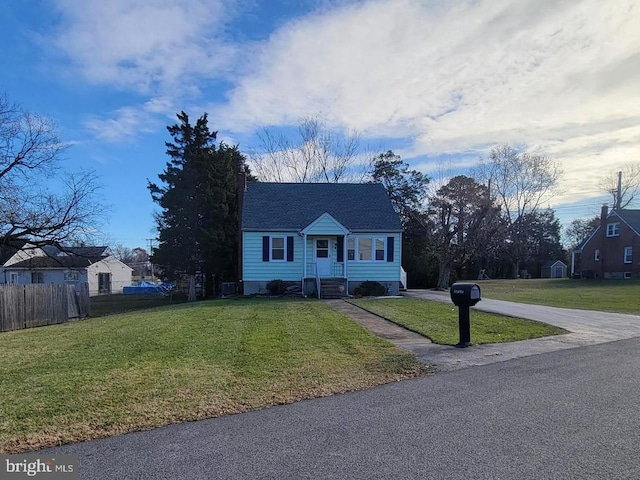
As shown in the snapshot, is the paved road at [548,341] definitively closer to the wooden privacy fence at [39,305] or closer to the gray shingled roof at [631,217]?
the wooden privacy fence at [39,305]

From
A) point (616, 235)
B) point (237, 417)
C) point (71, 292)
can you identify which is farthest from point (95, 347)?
point (616, 235)

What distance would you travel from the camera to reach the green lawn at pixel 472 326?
9.60 meters

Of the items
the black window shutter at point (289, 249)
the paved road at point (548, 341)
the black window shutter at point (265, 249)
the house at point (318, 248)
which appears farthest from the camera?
the black window shutter at point (289, 249)

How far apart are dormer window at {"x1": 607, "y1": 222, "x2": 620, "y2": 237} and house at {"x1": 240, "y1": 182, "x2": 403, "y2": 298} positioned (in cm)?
2928

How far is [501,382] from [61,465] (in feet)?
17.4

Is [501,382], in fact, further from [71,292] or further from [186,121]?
[186,121]

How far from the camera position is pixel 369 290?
73.2ft

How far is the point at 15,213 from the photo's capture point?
20.8 metres

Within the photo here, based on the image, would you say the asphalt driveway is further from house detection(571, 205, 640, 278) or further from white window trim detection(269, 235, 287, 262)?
house detection(571, 205, 640, 278)

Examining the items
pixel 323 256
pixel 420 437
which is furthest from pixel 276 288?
pixel 420 437

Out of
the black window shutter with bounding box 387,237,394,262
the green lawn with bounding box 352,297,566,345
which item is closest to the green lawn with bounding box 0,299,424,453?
the green lawn with bounding box 352,297,566,345

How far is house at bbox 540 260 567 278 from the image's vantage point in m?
58.9

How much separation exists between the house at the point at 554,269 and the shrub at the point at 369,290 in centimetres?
4572

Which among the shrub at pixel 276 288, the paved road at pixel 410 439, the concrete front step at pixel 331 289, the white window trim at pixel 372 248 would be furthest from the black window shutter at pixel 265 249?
the paved road at pixel 410 439
